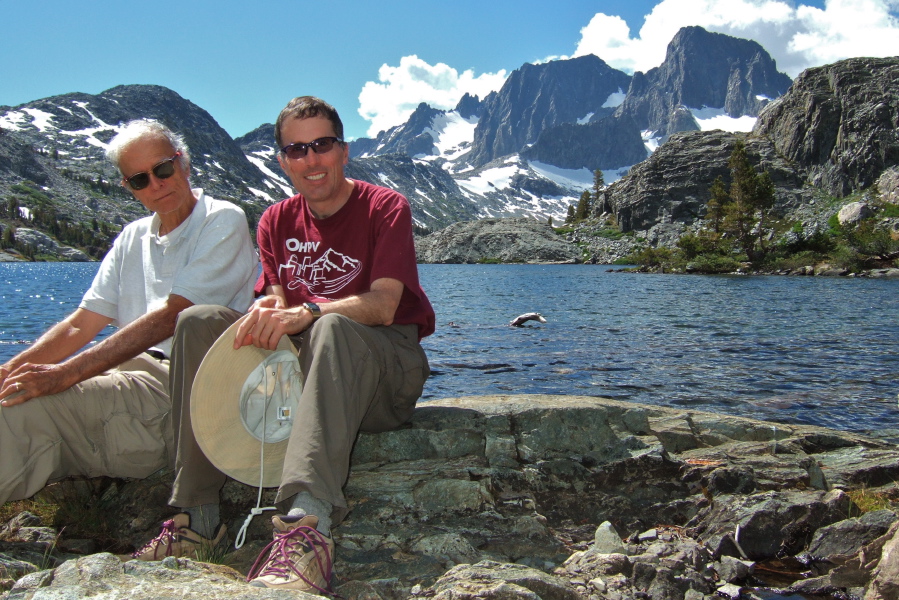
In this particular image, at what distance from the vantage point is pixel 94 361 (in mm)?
3723

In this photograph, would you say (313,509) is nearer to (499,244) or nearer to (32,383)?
(32,383)

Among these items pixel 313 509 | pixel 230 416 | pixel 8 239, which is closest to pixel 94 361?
pixel 230 416

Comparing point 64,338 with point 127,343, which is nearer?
point 127,343

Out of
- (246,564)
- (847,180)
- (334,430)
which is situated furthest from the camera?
(847,180)

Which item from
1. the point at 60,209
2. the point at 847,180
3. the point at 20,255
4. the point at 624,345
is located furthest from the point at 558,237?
the point at 60,209

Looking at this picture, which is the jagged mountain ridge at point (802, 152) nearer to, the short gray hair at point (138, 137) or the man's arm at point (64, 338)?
the short gray hair at point (138, 137)

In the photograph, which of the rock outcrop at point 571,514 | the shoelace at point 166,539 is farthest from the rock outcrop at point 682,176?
the shoelace at point 166,539

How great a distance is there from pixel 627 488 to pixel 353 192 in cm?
298

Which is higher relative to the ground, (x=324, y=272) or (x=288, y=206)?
(x=288, y=206)

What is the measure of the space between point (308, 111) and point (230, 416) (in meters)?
2.10

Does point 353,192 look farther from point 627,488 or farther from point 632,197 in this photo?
point 632,197

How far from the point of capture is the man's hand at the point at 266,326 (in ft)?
11.1

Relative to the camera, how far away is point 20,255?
445 ft

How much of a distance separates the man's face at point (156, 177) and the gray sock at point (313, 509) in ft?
8.14
